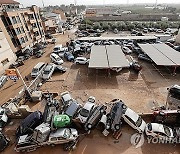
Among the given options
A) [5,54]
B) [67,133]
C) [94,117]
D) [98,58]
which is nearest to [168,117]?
[94,117]

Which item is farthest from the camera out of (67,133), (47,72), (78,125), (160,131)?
(47,72)

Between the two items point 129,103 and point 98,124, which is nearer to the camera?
point 98,124

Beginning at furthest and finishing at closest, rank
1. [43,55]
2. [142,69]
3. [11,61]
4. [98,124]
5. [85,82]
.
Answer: [43,55], [11,61], [142,69], [85,82], [98,124]

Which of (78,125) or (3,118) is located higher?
(3,118)

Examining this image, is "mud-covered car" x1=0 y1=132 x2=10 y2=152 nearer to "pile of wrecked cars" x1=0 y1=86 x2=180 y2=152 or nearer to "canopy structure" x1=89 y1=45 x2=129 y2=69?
"pile of wrecked cars" x1=0 y1=86 x2=180 y2=152

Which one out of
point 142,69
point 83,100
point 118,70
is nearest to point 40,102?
point 83,100

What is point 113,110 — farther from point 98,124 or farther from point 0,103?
point 0,103

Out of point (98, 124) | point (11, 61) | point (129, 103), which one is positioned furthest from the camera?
point (11, 61)

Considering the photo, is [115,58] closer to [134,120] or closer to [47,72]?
[47,72]

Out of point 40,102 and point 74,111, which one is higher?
point 74,111
